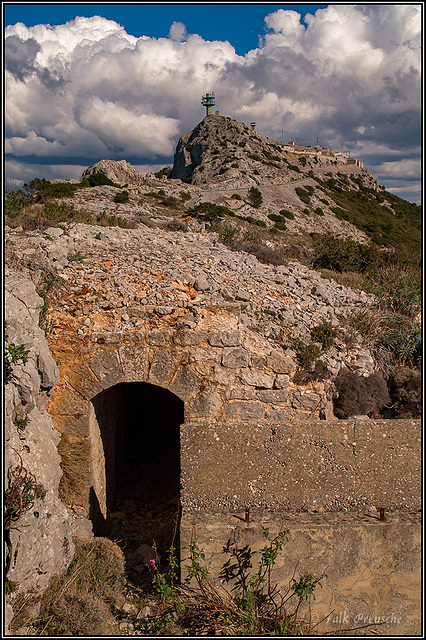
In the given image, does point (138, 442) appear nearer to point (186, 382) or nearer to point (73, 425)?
point (73, 425)

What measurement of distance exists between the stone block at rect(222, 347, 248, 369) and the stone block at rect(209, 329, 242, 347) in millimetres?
71

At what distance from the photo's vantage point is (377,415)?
5.95m

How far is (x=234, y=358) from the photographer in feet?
16.9

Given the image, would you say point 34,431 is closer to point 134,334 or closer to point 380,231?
point 134,334

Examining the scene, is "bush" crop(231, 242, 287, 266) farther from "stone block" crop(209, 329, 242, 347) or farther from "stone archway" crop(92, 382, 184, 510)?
"stone block" crop(209, 329, 242, 347)

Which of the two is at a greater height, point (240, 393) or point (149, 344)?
point (149, 344)

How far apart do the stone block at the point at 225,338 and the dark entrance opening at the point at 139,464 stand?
1.89 m

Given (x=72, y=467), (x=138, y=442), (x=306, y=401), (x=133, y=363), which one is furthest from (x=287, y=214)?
(x=72, y=467)

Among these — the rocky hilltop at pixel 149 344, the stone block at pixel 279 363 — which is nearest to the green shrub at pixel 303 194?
the rocky hilltop at pixel 149 344

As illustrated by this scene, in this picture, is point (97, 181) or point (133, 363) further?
point (97, 181)

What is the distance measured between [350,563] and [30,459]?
348 cm

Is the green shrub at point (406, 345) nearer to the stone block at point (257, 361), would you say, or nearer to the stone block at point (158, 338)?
the stone block at point (257, 361)

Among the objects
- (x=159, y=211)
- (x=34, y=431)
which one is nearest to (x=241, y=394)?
(x=34, y=431)

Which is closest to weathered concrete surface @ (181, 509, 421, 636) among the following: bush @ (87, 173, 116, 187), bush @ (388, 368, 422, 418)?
bush @ (388, 368, 422, 418)
